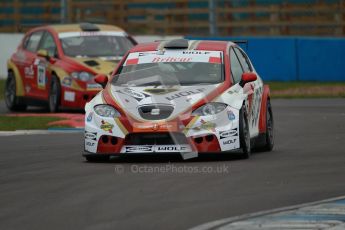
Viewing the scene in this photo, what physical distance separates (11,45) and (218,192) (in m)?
23.1

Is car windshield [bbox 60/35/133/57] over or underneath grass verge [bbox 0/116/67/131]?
over

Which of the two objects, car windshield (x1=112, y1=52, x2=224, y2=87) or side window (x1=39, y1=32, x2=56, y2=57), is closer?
car windshield (x1=112, y1=52, x2=224, y2=87)

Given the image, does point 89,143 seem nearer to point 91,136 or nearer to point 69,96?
point 91,136

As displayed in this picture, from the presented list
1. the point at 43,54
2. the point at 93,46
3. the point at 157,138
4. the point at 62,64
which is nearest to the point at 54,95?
the point at 62,64

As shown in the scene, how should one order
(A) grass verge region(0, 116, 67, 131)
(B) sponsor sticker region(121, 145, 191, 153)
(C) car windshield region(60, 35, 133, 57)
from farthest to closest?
(C) car windshield region(60, 35, 133, 57), (A) grass verge region(0, 116, 67, 131), (B) sponsor sticker region(121, 145, 191, 153)

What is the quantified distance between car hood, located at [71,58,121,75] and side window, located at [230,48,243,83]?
6769 millimetres

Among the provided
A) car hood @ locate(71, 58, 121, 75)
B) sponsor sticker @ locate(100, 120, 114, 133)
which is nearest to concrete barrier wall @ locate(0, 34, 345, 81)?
car hood @ locate(71, 58, 121, 75)

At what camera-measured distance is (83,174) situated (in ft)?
37.5

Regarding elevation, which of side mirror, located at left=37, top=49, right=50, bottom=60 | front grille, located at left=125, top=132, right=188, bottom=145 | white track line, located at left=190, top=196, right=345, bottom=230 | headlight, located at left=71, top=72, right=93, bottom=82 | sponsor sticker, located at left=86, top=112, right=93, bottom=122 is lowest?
headlight, located at left=71, top=72, right=93, bottom=82

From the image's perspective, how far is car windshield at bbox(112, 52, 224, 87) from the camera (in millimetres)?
13195

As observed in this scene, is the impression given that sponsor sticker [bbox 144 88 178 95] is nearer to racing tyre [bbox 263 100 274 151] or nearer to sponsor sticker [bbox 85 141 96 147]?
sponsor sticker [bbox 85 141 96 147]

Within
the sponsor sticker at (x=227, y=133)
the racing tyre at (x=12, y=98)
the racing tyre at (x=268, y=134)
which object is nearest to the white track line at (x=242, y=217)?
the sponsor sticker at (x=227, y=133)

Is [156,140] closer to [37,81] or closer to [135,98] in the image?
[135,98]

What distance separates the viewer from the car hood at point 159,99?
→ 488 inches
